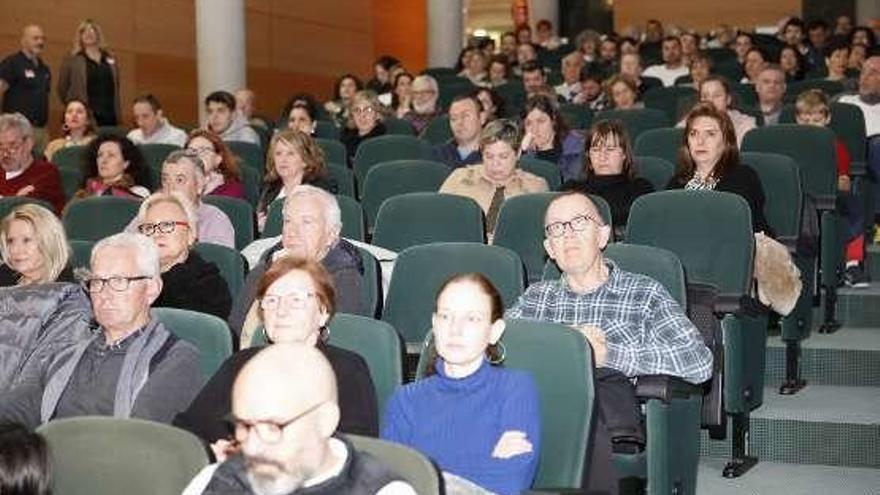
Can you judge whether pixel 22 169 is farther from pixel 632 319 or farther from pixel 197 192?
pixel 632 319

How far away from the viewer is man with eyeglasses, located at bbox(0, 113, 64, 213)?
721 centimetres

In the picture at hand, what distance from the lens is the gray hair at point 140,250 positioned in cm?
400

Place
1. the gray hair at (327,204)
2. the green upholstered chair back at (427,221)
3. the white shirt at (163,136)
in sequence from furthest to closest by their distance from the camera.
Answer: the white shirt at (163,136), the green upholstered chair back at (427,221), the gray hair at (327,204)

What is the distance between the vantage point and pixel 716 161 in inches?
231

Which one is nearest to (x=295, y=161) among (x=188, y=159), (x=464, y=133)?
(x=188, y=159)

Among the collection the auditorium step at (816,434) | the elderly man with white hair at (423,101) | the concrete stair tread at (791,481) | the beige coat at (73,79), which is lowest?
the concrete stair tread at (791,481)

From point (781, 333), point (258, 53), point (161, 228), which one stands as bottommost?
point (781, 333)

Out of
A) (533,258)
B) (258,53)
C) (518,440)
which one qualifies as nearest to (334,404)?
(518,440)

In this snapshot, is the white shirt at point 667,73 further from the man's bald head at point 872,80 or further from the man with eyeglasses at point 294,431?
the man with eyeglasses at point 294,431

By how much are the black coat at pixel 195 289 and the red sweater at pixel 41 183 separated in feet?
8.07

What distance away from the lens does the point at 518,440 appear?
3.30 m

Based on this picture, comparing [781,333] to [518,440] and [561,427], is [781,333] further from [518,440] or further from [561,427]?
[518,440]

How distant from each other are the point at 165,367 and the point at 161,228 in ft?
4.18

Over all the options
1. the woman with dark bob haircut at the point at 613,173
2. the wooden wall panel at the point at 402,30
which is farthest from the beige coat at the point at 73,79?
the wooden wall panel at the point at 402,30
